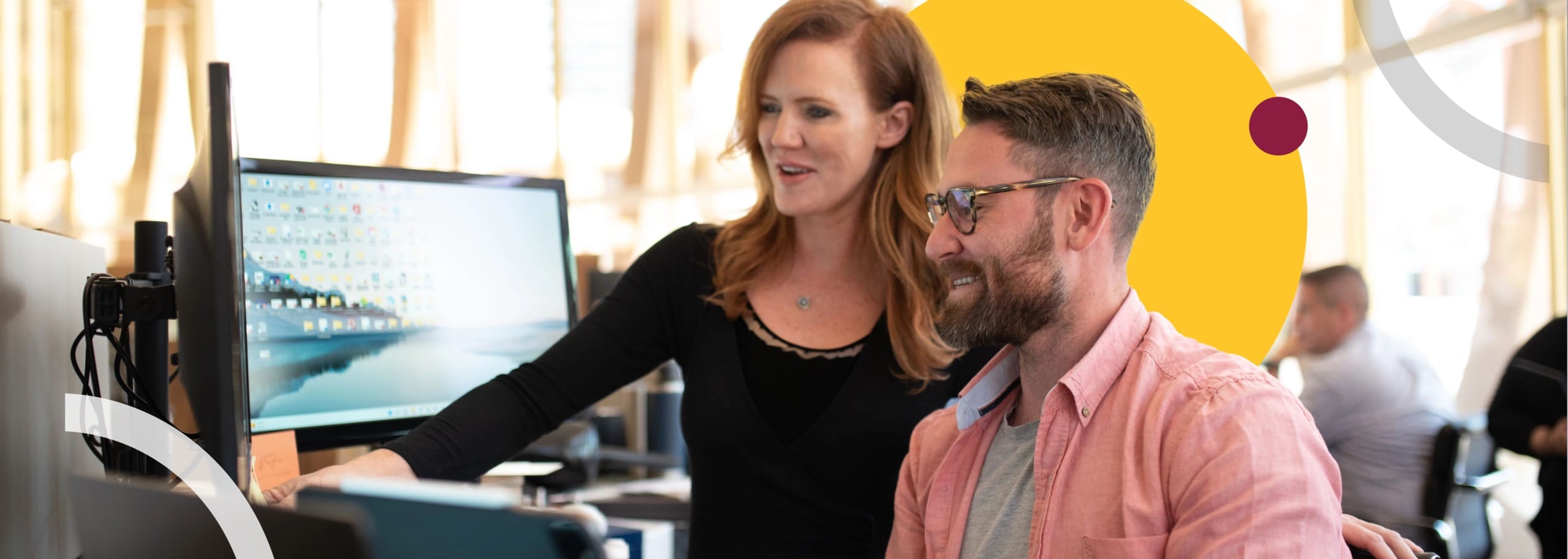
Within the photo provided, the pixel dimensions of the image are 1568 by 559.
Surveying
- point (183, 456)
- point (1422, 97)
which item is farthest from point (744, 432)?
point (1422, 97)

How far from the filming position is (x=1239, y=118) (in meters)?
1.57

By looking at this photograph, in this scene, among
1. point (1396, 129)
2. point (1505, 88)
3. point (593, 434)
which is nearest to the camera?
Result: point (593, 434)

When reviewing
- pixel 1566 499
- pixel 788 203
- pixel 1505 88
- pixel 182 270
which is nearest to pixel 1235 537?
pixel 788 203

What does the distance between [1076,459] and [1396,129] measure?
4.25 metres

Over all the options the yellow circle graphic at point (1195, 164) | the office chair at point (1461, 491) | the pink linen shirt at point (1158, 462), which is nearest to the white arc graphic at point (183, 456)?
the pink linen shirt at point (1158, 462)

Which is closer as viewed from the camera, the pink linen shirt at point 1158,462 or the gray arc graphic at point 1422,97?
the pink linen shirt at point 1158,462

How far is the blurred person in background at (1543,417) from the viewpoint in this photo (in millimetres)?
3037

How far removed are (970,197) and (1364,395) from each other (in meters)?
3.17

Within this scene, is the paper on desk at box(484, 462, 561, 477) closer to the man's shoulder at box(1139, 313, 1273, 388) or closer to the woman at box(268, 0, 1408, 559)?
the woman at box(268, 0, 1408, 559)

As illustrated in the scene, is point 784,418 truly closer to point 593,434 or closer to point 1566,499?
point 593,434

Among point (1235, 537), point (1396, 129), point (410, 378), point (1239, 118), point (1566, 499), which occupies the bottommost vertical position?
point (1566, 499)

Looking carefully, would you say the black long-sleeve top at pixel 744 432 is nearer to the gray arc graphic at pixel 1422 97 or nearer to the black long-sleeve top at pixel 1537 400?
the gray arc graphic at pixel 1422 97

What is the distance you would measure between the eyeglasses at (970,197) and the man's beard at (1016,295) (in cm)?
5

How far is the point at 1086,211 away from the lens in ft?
4.25
